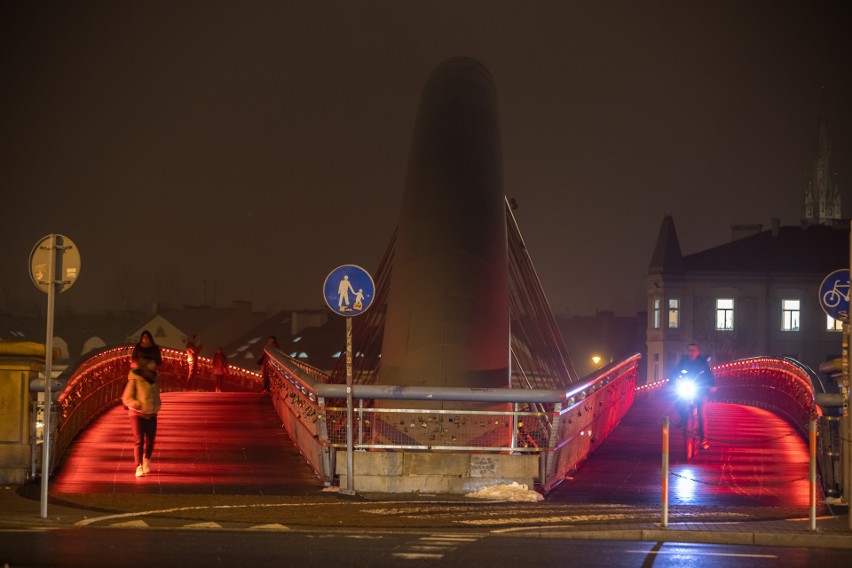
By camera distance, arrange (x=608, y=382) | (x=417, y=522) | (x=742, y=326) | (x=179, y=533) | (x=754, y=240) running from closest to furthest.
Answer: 1. (x=179, y=533)
2. (x=417, y=522)
3. (x=608, y=382)
4. (x=742, y=326)
5. (x=754, y=240)

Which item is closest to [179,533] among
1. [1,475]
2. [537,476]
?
[1,475]

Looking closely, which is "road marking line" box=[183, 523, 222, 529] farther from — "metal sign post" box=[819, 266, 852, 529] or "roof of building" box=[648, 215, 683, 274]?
"roof of building" box=[648, 215, 683, 274]

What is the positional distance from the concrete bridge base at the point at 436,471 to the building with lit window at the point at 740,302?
63.2 metres

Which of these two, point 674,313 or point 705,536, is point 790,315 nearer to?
point 674,313

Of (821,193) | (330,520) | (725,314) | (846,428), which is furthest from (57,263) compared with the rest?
(821,193)

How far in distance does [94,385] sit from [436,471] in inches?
369

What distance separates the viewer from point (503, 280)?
21875mm

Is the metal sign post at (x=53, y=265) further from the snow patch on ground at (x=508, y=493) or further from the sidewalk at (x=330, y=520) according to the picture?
the snow patch on ground at (x=508, y=493)

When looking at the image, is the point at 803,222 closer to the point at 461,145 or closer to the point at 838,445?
the point at 461,145

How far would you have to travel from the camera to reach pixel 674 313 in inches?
3088

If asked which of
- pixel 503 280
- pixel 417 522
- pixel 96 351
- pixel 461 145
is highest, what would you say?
pixel 461 145

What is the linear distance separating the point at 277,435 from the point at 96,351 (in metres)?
4.98

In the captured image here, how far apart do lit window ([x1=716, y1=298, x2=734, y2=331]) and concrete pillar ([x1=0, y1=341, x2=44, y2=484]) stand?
66.9 m

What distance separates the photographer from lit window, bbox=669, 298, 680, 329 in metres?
78.0
